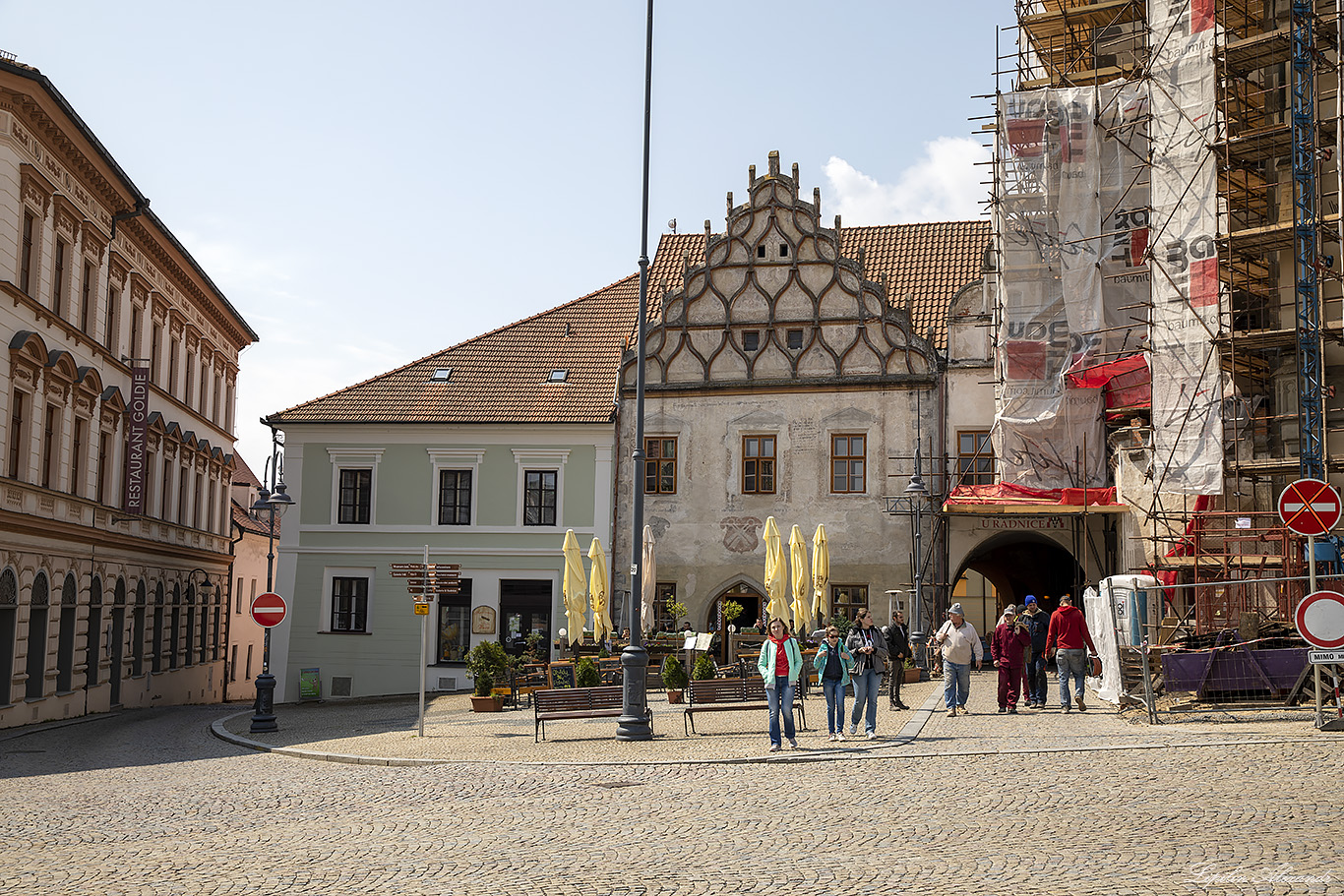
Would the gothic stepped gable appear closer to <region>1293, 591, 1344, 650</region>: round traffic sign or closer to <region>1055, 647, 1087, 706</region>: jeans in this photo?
<region>1055, 647, 1087, 706</region>: jeans

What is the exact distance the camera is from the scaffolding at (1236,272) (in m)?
24.2

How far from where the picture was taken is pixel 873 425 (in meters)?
35.4

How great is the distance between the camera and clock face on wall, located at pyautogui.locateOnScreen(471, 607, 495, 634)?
3731 cm

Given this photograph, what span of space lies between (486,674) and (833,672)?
1006 centimetres

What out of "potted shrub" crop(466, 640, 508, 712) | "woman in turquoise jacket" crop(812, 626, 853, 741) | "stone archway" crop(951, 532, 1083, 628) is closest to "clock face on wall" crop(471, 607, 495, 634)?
"potted shrub" crop(466, 640, 508, 712)

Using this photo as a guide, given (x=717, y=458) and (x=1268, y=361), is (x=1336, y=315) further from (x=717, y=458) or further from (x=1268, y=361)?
(x=717, y=458)

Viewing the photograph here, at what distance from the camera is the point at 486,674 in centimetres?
2583

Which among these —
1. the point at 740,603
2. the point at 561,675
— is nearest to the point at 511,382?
the point at 740,603

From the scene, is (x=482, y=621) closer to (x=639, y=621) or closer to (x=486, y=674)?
(x=486, y=674)

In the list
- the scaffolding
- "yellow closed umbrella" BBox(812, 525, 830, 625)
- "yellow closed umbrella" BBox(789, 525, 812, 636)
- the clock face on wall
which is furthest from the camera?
the clock face on wall

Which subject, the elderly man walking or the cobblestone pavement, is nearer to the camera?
the cobblestone pavement

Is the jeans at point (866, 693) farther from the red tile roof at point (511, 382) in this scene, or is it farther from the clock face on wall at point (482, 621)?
the clock face on wall at point (482, 621)

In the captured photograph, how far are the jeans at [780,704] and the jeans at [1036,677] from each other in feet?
18.5

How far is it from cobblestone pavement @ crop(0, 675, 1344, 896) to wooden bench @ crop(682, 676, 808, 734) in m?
2.34
